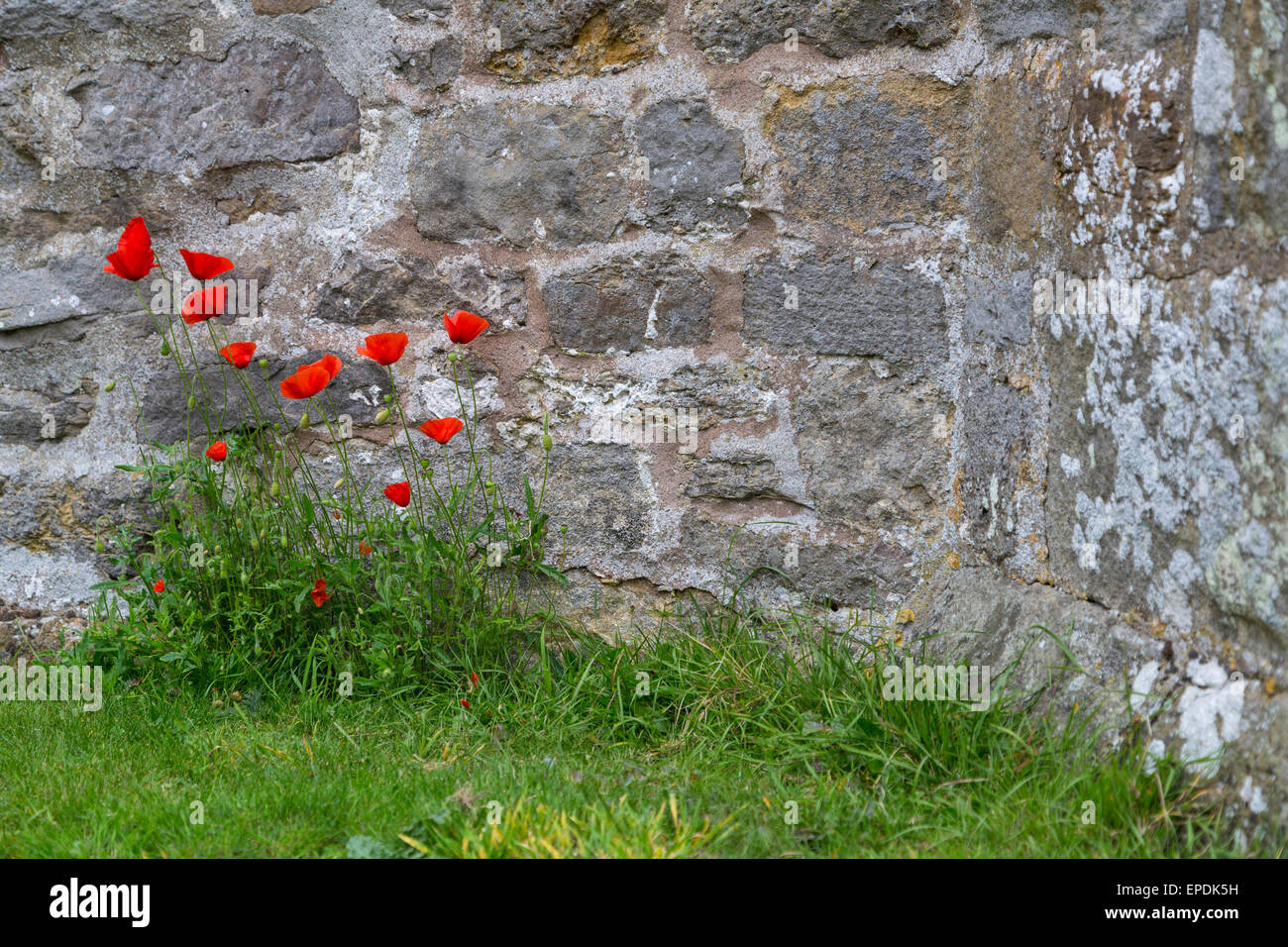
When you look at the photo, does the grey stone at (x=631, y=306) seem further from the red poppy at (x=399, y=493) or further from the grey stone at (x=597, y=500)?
the red poppy at (x=399, y=493)

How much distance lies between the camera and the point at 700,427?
2605 millimetres

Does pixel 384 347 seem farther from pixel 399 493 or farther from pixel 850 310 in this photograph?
pixel 850 310

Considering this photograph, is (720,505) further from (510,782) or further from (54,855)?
(54,855)

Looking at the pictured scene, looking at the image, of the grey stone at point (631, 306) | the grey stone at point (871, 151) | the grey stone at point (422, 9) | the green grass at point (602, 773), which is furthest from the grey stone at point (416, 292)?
the green grass at point (602, 773)

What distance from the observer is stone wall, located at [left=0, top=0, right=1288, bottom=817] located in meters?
2.31

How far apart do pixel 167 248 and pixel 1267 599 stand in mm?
2662

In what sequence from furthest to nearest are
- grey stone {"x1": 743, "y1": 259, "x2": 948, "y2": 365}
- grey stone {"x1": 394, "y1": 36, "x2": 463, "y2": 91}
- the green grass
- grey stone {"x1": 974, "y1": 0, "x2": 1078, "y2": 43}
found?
grey stone {"x1": 394, "y1": 36, "x2": 463, "y2": 91} < grey stone {"x1": 743, "y1": 259, "x2": 948, "y2": 365} < grey stone {"x1": 974, "y1": 0, "x2": 1078, "y2": 43} < the green grass

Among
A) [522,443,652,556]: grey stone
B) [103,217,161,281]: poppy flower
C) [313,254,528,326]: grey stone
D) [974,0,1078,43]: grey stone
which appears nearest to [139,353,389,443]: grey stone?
[313,254,528,326]: grey stone

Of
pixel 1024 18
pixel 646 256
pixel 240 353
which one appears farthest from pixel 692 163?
pixel 240 353

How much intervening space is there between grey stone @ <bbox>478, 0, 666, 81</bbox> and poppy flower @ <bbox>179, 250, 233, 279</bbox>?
2.76 feet

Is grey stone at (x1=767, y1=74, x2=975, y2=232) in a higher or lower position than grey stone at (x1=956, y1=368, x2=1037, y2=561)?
higher

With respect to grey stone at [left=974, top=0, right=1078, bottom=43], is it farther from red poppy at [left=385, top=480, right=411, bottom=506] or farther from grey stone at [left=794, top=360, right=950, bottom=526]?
red poppy at [left=385, top=480, right=411, bottom=506]

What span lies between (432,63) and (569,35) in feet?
1.19

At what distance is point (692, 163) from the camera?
2.54 metres
